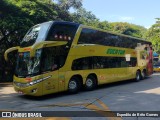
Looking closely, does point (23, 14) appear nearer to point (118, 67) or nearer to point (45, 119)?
point (118, 67)

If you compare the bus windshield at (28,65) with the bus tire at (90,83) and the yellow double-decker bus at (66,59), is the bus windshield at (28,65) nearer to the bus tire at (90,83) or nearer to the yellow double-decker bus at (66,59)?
the yellow double-decker bus at (66,59)

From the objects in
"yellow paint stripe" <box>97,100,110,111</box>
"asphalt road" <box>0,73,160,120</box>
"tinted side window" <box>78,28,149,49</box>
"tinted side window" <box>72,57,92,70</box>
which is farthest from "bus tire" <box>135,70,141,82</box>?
"yellow paint stripe" <box>97,100,110,111</box>

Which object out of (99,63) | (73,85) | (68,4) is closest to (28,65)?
(73,85)

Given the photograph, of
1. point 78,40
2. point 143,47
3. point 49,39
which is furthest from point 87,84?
point 143,47

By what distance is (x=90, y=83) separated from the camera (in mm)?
15609

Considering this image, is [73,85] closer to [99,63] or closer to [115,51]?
[99,63]

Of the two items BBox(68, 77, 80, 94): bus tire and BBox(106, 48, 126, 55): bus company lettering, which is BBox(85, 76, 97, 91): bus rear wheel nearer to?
BBox(68, 77, 80, 94): bus tire

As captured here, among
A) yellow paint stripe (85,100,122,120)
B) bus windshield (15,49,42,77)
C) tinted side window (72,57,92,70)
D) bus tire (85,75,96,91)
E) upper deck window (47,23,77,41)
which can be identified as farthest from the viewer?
bus tire (85,75,96,91)

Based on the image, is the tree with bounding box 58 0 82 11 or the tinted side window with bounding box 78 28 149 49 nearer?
the tinted side window with bounding box 78 28 149 49

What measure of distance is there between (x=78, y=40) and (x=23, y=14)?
9370 millimetres

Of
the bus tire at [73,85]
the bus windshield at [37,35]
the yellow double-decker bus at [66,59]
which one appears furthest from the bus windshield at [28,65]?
the bus tire at [73,85]

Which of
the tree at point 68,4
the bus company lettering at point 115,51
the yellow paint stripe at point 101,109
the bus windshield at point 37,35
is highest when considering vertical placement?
the tree at point 68,4

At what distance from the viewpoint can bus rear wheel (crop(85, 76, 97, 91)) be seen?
15.4 m

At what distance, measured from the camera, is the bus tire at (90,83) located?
15.4 metres
